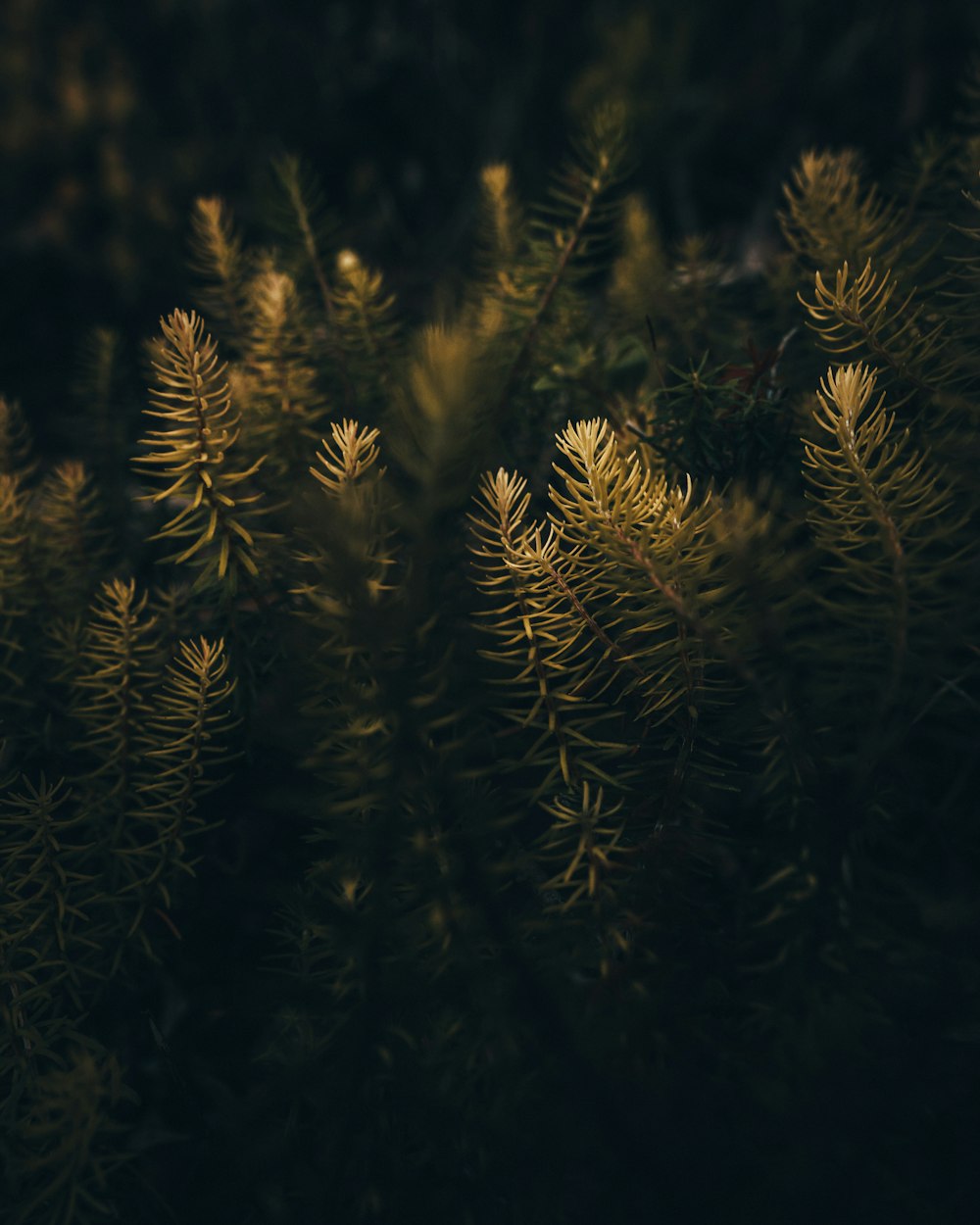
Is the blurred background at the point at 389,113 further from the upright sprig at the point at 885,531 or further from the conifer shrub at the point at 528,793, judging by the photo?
the upright sprig at the point at 885,531

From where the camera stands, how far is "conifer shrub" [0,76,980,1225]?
402mm

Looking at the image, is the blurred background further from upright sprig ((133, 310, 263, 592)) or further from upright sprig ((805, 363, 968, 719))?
upright sprig ((805, 363, 968, 719))

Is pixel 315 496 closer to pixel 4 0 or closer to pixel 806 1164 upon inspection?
pixel 806 1164

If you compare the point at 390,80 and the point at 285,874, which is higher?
the point at 390,80

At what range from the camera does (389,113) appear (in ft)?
4.79

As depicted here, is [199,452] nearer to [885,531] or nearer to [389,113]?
[885,531]

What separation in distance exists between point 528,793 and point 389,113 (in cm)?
146

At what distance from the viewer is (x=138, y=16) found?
5.37 feet

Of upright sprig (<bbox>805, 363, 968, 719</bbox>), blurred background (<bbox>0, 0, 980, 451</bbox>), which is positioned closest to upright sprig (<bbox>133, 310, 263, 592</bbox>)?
upright sprig (<bbox>805, 363, 968, 719</bbox>)

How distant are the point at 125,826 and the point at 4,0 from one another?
1.91 metres

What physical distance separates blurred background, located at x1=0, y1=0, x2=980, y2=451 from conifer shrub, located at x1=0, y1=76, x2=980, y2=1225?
640mm

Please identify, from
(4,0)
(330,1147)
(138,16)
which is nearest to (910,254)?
(330,1147)

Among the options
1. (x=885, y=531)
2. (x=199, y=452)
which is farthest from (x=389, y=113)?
(x=885, y=531)

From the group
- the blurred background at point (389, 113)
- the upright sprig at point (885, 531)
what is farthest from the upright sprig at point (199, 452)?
the blurred background at point (389, 113)
